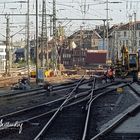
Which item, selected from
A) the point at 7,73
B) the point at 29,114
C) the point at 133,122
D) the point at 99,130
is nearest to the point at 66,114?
the point at 29,114

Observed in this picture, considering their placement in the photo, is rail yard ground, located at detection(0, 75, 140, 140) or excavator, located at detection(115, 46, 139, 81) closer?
rail yard ground, located at detection(0, 75, 140, 140)

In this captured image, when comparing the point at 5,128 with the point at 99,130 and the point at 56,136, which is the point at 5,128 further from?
the point at 99,130

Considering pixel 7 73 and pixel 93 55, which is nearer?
pixel 7 73

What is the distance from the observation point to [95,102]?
2278 centimetres

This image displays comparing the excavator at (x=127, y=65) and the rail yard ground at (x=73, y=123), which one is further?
the excavator at (x=127, y=65)

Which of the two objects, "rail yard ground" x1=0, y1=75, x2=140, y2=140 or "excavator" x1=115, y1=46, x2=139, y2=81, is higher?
"excavator" x1=115, y1=46, x2=139, y2=81

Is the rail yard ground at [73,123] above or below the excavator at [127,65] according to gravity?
below

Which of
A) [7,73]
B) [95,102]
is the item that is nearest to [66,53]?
[7,73]

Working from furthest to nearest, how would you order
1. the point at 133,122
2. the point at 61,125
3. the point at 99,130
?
the point at 133,122 → the point at 61,125 → the point at 99,130

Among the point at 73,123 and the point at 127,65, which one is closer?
the point at 73,123

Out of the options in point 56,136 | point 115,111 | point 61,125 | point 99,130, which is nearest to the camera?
point 56,136

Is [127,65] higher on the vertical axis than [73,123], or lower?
higher

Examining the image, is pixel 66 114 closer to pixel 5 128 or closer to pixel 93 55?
pixel 5 128

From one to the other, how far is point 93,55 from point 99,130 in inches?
3219
